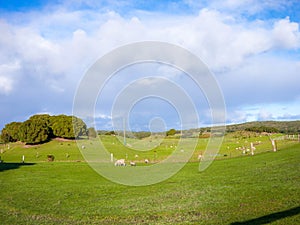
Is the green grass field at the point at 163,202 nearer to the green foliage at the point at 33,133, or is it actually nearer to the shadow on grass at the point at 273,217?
the shadow on grass at the point at 273,217

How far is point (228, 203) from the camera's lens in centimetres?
1866

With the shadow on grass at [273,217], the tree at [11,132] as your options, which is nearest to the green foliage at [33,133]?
the tree at [11,132]

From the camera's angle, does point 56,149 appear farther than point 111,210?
Yes

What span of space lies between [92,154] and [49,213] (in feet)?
174

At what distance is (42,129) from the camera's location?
101m

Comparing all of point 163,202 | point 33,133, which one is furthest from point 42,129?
point 163,202

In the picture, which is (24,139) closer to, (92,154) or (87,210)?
(92,154)

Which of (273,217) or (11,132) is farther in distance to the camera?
(11,132)

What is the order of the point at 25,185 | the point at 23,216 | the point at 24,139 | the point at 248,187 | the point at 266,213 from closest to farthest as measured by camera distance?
the point at 266,213
the point at 23,216
the point at 248,187
the point at 25,185
the point at 24,139

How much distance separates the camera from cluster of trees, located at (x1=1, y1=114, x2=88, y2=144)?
9925 cm

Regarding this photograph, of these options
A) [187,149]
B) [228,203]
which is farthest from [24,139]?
[228,203]

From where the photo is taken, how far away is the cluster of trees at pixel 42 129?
3907 inches

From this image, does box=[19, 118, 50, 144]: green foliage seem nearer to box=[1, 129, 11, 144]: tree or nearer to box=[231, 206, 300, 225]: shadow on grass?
box=[1, 129, 11, 144]: tree

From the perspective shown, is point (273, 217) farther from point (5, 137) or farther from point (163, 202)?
point (5, 137)
